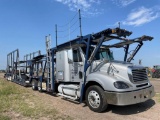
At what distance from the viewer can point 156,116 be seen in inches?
271

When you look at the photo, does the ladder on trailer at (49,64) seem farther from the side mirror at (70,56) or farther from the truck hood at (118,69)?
the truck hood at (118,69)

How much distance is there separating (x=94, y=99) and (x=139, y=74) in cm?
189

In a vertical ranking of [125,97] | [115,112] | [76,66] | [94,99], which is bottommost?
[115,112]

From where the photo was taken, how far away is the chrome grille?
7.46 metres

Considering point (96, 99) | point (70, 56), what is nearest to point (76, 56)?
point (70, 56)

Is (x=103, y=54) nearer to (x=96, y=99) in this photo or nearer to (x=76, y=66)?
(x=76, y=66)

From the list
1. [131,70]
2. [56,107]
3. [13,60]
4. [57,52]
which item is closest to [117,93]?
[131,70]

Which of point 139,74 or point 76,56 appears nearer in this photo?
point 139,74

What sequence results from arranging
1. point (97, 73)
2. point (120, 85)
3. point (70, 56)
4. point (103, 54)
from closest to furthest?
point (120, 85), point (97, 73), point (103, 54), point (70, 56)

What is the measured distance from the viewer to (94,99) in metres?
7.62

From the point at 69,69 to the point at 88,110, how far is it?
2567mm

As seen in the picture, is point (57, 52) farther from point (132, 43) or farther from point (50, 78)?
point (132, 43)

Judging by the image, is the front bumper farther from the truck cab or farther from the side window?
the side window

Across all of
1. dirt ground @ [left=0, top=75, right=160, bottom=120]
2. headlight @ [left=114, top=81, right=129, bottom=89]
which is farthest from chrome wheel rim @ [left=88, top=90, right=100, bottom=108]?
headlight @ [left=114, top=81, right=129, bottom=89]
